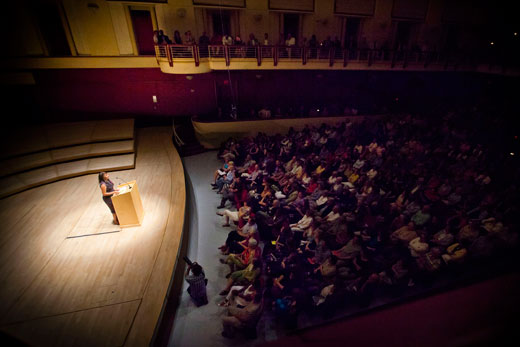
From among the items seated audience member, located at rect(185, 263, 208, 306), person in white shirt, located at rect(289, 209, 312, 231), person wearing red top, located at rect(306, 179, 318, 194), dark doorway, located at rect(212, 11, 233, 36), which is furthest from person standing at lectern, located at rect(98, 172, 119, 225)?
dark doorway, located at rect(212, 11, 233, 36)

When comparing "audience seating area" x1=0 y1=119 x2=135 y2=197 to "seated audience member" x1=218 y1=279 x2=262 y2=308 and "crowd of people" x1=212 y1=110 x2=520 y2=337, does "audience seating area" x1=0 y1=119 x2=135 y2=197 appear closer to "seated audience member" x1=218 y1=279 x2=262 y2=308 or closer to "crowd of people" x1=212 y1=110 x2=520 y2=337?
"crowd of people" x1=212 y1=110 x2=520 y2=337

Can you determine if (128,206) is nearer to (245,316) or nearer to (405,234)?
(245,316)

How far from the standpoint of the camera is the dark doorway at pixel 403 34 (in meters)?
12.3

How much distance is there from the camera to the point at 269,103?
11.6 m

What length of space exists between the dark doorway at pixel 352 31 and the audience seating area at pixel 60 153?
9992mm

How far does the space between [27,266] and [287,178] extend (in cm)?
515

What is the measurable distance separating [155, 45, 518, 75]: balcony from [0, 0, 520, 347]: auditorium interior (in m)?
0.08

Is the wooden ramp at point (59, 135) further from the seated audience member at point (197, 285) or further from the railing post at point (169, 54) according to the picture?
the seated audience member at point (197, 285)

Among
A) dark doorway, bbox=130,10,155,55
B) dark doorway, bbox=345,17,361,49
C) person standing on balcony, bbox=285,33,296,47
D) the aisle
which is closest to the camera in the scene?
the aisle

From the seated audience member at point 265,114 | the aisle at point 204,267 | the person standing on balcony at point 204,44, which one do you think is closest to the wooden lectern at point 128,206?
the aisle at point 204,267

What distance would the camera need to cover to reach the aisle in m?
3.62

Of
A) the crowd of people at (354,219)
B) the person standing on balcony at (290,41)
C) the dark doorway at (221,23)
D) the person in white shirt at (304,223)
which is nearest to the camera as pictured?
the crowd of people at (354,219)

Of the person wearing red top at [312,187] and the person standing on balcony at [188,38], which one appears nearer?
the person wearing red top at [312,187]

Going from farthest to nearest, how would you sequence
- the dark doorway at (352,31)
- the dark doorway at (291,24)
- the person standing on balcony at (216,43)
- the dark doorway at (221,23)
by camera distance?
the dark doorway at (352,31), the dark doorway at (291,24), the dark doorway at (221,23), the person standing on balcony at (216,43)
